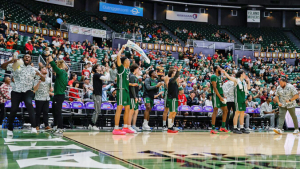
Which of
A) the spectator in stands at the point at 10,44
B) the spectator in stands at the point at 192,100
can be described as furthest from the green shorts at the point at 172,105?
the spectator in stands at the point at 10,44

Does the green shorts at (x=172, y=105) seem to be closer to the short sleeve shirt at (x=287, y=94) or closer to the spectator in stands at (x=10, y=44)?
the short sleeve shirt at (x=287, y=94)

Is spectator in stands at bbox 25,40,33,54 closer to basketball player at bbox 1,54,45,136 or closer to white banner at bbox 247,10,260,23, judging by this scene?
basketball player at bbox 1,54,45,136

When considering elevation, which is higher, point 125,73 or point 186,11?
point 186,11

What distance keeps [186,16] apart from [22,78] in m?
33.6

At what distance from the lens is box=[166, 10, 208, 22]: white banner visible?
38.7 meters

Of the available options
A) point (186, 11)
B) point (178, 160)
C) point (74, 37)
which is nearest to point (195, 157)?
point (178, 160)

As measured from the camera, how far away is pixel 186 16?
39031 mm

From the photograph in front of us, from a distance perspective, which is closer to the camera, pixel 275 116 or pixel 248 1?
pixel 275 116

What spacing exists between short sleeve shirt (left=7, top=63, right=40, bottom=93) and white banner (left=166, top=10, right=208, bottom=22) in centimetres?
3258

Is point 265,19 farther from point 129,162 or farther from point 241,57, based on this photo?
point 129,162

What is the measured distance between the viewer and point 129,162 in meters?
3.77

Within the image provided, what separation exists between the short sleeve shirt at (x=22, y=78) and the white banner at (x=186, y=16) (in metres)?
32.6

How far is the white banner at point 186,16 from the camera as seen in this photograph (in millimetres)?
38688

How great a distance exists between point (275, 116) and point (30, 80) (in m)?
10.3
